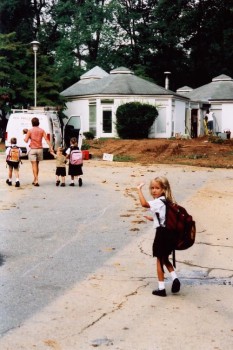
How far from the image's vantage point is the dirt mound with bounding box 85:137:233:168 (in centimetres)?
2548

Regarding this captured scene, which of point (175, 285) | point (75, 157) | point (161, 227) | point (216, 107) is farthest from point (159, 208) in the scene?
point (216, 107)

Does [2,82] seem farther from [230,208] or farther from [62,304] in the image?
[62,304]

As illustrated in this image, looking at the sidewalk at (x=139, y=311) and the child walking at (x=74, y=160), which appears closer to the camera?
the sidewalk at (x=139, y=311)

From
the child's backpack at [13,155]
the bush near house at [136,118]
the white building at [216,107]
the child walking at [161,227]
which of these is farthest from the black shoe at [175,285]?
the white building at [216,107]

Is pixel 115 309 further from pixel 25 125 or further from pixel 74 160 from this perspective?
pixel 25 125

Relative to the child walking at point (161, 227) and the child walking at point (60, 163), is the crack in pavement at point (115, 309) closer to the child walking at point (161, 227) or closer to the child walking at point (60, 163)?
the child walking at point (161, 227)

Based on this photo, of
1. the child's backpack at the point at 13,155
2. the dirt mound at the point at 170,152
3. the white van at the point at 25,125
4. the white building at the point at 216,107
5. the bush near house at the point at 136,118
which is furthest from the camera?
the white building at the point at 216,107

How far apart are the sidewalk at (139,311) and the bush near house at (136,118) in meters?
26.9

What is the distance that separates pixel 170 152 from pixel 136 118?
7320mm

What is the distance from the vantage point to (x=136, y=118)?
114 feet

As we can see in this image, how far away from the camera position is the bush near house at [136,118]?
34.9 metres

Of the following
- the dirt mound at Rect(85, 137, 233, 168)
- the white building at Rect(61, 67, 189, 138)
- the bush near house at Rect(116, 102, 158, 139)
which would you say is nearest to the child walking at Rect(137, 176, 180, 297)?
the dirt mound at Rect(85, 137, 233, 168)

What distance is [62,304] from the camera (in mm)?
5648

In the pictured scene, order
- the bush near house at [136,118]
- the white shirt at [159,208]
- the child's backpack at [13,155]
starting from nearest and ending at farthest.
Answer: the white shirt at [159,208] → the child's backpack at [13,155] → the bush near house at [136,118]
